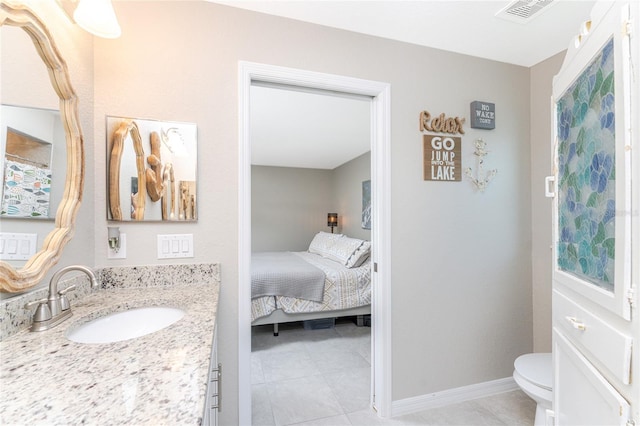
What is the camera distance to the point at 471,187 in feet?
6.56

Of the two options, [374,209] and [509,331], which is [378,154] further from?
[509,331]

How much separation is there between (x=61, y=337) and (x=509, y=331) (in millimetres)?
2556

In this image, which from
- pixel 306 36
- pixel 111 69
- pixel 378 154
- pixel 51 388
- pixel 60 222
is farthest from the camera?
pixel 378 154

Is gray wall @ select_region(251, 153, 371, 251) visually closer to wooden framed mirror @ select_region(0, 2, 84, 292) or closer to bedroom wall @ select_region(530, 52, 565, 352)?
bedroom wall @ select_region(530, 52, 565, 352)

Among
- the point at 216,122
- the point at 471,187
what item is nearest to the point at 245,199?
the point at 216,122

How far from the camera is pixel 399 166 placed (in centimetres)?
185

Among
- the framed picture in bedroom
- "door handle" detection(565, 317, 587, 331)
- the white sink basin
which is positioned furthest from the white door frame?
the framed picture in bedroom

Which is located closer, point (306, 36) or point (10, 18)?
point (10, 18)

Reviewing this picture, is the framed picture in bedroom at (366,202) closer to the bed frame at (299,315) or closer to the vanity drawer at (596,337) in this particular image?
the bed frame at (299,315)

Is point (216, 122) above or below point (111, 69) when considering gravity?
below

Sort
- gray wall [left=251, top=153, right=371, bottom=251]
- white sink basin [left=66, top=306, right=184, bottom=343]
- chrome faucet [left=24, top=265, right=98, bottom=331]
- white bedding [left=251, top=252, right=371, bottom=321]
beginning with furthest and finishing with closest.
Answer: gray wall [left=251, top=153, right=371, bottom=251], white bedding [left=251, top=252, right=371, bottom=321], white sink basin [left=66, top=306, right=184, bottom=343], chrome faucet [left=24, top=265, right=98, bottom=331]

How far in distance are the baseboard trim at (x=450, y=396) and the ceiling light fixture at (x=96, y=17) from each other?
245 cm

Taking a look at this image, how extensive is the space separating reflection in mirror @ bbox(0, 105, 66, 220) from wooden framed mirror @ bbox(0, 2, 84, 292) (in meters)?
0.04

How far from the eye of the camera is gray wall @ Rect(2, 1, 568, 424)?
1.41 m
